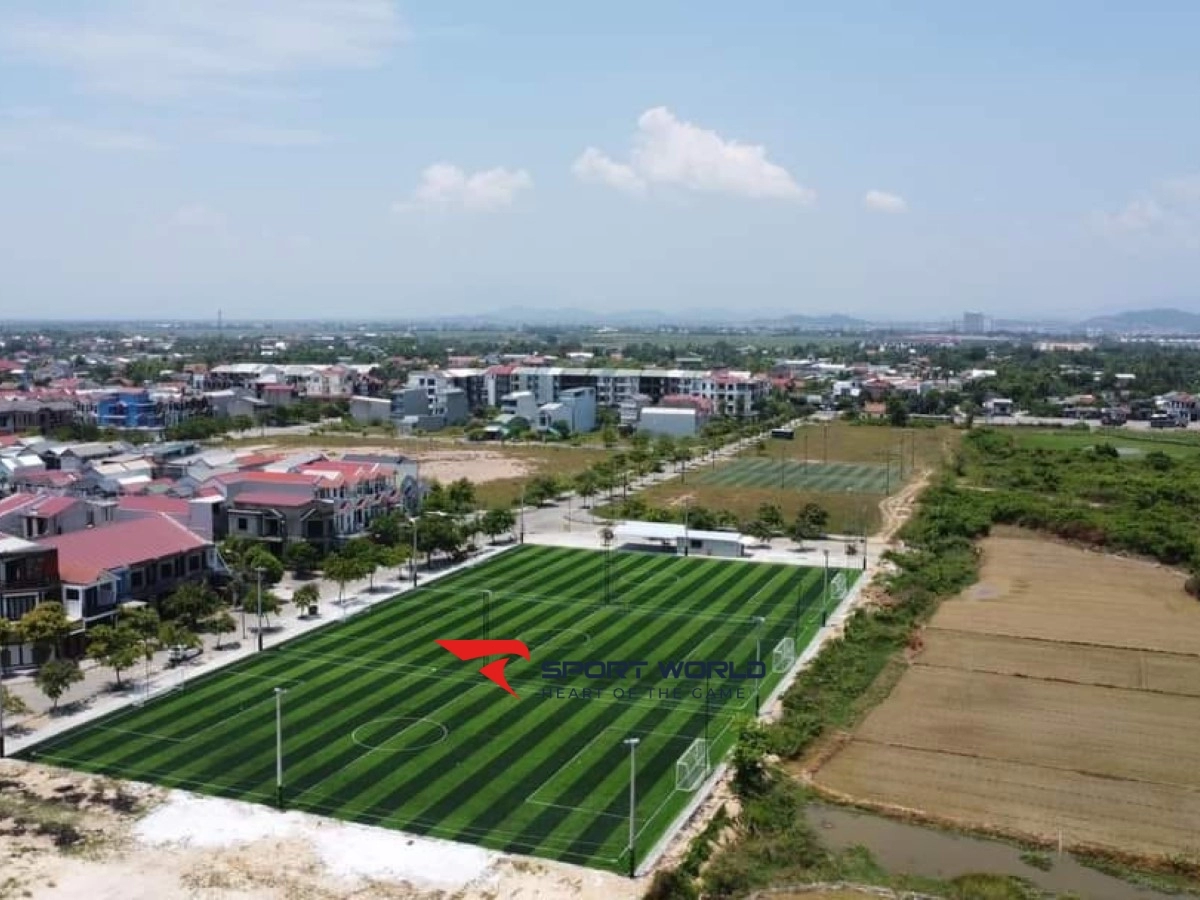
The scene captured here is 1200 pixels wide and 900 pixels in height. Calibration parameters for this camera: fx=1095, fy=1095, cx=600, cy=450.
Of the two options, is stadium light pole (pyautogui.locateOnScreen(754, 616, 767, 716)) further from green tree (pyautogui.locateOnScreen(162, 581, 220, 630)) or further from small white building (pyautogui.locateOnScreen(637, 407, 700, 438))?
small white building (pyautogui.locateOnScreen(637, 407, 700, 438))

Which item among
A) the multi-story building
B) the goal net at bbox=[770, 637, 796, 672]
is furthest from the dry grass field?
the multi-story building

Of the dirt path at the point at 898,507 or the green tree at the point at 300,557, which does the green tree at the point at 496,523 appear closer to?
the green tree at the point at 300,557

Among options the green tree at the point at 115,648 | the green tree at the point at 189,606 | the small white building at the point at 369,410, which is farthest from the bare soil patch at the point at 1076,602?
the small white building at the point at 369,410

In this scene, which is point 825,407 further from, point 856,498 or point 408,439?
point 856,498

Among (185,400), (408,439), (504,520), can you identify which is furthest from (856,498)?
(185,400)

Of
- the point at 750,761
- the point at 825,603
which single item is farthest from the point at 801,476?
the point at 750,761
